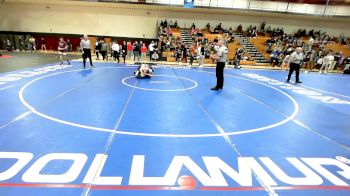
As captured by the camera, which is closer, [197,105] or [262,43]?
[197,105]

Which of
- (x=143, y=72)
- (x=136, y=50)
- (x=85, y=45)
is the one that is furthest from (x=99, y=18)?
(x=143, y=72)

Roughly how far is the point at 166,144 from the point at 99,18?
26.8 meters

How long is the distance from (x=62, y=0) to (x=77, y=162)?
26895mm

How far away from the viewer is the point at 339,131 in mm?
5617

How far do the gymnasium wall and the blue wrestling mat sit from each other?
2134cm

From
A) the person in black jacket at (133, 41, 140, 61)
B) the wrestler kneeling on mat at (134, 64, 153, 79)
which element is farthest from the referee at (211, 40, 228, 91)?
the person in black jacket at (133, 41, 140, 61)

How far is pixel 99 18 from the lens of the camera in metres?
27.6

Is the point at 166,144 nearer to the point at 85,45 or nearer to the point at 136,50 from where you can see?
the point at 85,45

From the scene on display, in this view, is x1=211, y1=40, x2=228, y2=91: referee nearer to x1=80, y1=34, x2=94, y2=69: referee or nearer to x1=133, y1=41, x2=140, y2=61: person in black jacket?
x1=80, y1=34, x2=94, y2=69: referee

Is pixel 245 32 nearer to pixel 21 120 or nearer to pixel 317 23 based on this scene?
pixel 317 23

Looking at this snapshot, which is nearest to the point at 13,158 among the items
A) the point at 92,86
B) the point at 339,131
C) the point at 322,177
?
the point at 322,177

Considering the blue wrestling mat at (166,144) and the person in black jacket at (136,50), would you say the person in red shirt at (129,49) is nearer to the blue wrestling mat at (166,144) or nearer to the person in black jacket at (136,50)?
the person in black jacket at (136,50)

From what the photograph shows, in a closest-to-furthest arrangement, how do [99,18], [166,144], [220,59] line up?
[166,144] < [220,59] < [99,18]

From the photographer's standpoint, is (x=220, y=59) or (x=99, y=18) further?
(x=99, y=18)
